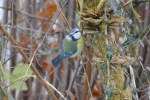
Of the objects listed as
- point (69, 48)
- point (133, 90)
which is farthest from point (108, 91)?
point (69, 48)

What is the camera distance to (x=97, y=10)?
0.50 meters

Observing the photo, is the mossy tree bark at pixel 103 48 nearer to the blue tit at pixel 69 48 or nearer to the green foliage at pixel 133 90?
the green foliage at pixel 133 90

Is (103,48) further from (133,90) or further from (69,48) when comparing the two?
(69,48)

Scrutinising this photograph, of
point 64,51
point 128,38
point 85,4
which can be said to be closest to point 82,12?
point 85,4

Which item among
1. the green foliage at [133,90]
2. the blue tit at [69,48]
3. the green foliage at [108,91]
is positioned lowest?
the green foliage at [133,90]

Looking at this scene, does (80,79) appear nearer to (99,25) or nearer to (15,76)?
(15,76)

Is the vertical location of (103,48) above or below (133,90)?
above

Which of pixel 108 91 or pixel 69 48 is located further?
pixel 69 48

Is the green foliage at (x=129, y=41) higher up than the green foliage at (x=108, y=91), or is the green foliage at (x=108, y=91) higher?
the green foliage at (x=129, y=41)

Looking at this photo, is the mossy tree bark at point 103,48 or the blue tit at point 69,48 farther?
the blue tit at point 69,48

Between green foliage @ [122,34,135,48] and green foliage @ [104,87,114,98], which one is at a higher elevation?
green foliage @ [122,34,135,48]

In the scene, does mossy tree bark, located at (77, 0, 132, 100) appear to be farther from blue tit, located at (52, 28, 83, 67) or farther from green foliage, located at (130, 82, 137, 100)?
blue tit, located at (52, 28, 83, 67)

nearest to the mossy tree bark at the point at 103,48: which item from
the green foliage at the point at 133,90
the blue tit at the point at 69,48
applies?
the green foliage at the point at 133,90

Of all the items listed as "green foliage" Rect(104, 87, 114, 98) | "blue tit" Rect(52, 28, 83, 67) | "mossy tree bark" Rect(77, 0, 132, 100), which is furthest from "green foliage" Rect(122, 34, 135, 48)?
"blue tit" Rect(52, 28, 83, 67)
